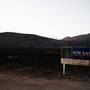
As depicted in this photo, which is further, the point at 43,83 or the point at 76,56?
the point at 76,56

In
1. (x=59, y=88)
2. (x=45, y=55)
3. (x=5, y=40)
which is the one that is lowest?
(x=59, y=88)

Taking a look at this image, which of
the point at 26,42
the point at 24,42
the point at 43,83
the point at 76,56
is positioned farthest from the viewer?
the point at 26,42

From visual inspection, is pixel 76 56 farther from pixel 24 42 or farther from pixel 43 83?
pixel 24 42

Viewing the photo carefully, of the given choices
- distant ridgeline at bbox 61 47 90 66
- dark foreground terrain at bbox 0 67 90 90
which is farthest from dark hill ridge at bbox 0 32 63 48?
dark foreground terrain at bbox 0 67 90 90

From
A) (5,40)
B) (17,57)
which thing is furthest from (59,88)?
(5,40)

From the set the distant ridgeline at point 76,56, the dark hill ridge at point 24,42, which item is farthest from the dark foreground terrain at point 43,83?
the dark hill ridge at point 24,42

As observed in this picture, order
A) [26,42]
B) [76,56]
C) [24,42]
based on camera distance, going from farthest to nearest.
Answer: [26,42], [24,42], [76,56]

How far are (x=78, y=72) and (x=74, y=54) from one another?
2.39 m

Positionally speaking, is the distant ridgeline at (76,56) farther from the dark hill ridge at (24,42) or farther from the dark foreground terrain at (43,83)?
the dark hill ridge at (24,42)

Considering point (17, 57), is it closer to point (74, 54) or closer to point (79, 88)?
point (74, 54)

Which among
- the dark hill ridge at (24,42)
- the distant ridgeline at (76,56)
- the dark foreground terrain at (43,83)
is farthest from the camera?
the dark hill ridge at (24,42)

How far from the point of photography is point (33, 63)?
2361 centimetres

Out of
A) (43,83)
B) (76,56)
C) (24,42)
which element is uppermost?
(24,42)

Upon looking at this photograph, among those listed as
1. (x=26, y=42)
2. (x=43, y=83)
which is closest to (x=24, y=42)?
(x=26, y=42)
